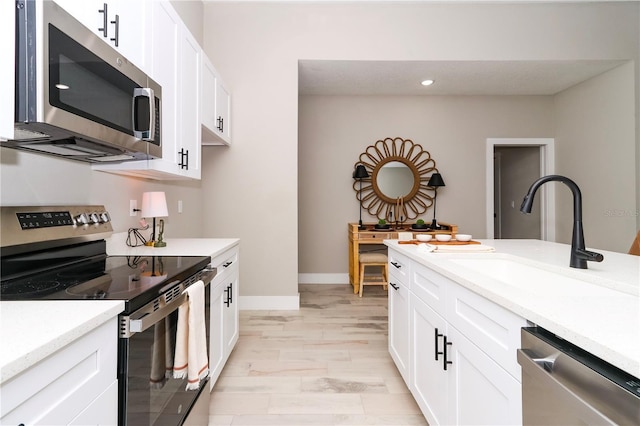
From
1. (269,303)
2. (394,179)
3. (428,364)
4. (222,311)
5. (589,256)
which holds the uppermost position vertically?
(394,179)

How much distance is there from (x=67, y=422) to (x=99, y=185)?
4.63ft

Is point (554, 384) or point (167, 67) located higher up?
point (167, 67)

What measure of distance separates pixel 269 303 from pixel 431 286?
2.31m

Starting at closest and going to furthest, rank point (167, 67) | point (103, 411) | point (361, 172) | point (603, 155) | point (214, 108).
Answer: point (103, 411), point (167, 67), point (214, 108), point (603, 155), point (361, 172)

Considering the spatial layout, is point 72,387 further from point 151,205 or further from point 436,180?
point 436,180

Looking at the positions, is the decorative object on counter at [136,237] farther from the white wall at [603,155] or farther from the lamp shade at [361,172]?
the white wall at [603,155]

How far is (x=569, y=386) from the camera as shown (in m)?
0.68

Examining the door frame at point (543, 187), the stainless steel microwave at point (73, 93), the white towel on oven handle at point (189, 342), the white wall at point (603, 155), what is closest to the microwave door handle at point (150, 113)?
the stainless steel microwave at point (73, 93)

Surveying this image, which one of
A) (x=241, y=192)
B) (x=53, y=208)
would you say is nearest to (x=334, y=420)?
(x=53, y=208)

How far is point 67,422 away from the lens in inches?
28.9

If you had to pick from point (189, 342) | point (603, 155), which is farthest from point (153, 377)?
point (603, 155)

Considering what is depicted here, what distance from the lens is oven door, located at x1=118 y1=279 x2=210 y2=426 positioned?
0.95 meters

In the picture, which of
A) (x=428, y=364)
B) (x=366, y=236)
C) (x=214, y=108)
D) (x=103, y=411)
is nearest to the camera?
(x=103, y=411)

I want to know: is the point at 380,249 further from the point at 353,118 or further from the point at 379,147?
the point at 353,118
